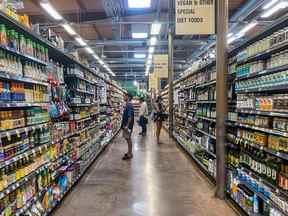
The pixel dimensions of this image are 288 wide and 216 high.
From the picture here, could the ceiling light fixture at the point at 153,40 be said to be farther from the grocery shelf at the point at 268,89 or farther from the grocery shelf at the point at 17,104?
the grocery shelf at the point at 17,104

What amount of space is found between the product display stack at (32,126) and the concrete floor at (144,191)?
0.40m

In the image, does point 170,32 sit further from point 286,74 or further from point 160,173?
point 286,74

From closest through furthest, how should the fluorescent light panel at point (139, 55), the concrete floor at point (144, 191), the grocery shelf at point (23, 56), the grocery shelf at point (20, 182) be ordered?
the grocery shelf at point (20, 182), the grocery shelf at point (23, 56), the concrete floor at point (144, 191), the fluorescent light panel at point (139, 55)

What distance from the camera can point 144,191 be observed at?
16.9ft

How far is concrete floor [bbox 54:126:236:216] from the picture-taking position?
421 centimetres

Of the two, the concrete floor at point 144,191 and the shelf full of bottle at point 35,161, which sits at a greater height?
the shelf full of bottle at point 35,161

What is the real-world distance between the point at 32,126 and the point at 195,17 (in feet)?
11.1

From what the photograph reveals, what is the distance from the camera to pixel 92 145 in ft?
24.6

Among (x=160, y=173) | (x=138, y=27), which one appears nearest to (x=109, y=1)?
(x=138, y=27)

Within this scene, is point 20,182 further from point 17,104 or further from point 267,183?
point 267,183

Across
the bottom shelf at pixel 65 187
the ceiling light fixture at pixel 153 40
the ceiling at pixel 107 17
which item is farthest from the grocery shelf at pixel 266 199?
the ceiling light fixture at pixel 153 40

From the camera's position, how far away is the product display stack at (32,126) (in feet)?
9.50

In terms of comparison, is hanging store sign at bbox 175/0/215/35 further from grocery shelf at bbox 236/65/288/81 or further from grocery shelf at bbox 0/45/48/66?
grocery shelf at bbox 0/45/48/66

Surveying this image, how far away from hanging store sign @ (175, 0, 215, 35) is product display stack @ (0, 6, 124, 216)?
212 cm
